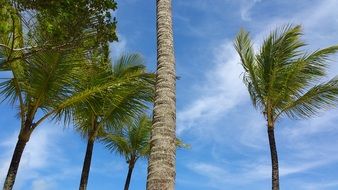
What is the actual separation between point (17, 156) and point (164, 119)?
6.30m

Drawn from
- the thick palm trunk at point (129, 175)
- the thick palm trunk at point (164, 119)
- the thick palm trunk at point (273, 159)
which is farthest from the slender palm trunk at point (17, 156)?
the thick palm trunk at point (129, 175)

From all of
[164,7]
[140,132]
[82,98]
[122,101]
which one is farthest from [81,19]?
[140,132]

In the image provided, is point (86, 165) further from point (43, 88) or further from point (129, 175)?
point (129, 175)

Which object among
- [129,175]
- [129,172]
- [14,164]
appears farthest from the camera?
[129,172]

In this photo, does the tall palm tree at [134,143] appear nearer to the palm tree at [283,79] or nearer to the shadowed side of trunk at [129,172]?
the shadowed side of trunk at [129,172]

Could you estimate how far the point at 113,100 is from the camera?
12.5m

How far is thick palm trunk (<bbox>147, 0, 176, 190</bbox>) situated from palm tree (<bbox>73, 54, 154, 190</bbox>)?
5091mm

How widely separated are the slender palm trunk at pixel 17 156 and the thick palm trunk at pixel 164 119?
18.8 ft

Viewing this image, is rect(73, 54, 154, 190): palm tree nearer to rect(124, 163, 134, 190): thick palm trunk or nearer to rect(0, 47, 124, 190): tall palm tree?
rect(0, 47, 124, 190): tall palm tree

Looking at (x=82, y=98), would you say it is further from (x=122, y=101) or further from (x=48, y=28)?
(x=48, y=28)

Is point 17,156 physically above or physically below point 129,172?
below

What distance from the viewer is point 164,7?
24.6ft

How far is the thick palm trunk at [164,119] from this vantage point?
18.0ft

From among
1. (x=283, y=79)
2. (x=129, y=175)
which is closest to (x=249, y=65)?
(x=283, y=79)
